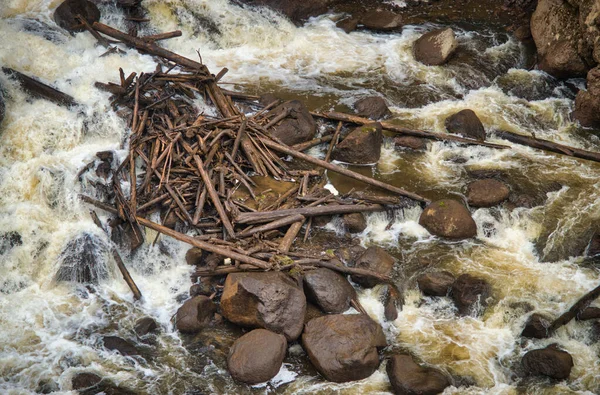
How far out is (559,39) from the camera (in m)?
13.5

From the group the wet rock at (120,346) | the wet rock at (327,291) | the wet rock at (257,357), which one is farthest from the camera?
the wet rock at (327,291)

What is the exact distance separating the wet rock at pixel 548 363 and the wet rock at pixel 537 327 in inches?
13.1

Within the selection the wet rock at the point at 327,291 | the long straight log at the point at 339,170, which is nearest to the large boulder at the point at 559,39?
the long straight log at the point at 339,170

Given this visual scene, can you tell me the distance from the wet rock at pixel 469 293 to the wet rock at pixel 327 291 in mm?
1524

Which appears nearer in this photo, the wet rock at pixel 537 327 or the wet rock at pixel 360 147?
the wet rock at pixel 537 327

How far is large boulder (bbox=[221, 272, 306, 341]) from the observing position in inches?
316

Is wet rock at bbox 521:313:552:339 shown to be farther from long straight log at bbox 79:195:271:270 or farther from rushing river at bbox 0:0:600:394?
long straight log at bbox 79:195:271:270

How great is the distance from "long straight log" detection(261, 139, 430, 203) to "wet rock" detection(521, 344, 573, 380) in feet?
10.5

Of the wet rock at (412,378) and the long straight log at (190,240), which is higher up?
the long straight log at (190,240)

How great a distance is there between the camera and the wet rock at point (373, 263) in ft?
29.1

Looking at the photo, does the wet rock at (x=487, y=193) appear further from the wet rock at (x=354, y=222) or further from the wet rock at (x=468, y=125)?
the wet rock at (x=354, y=222)

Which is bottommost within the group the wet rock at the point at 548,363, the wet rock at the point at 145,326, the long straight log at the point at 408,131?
the wet rock at the point at 145,326

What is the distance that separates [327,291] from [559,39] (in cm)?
894

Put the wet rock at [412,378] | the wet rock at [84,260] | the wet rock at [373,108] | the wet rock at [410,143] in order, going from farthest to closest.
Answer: the wet rock at [373,108] → the wet rock at [410,143] → the wet rock at [84,260] → the wet rock at [412,378]
